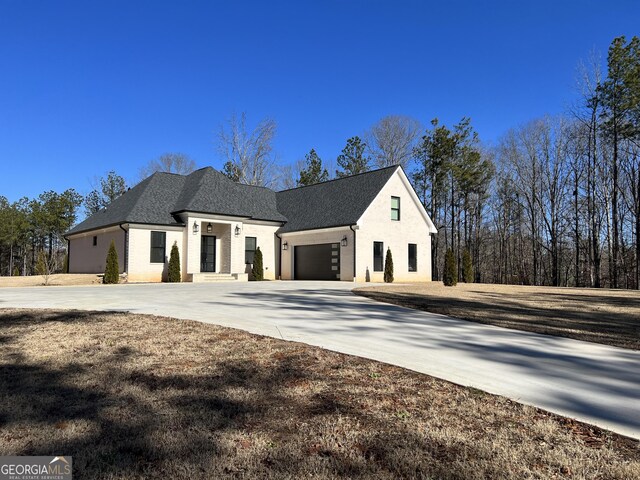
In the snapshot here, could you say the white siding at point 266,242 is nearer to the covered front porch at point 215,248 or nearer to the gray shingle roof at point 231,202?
the gray shingle roof at point 231,202

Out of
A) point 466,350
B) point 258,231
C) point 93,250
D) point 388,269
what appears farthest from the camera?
point 258,231

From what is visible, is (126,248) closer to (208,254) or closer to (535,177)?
(208,254)

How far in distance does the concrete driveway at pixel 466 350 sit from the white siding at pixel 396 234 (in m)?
12.8

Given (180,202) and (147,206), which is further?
(180,202)

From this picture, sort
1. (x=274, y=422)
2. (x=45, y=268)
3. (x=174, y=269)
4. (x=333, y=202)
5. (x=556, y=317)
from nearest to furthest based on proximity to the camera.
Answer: (x=274, y=422) < (x=556, y=317) < (x=45, y=268) < (x=174, y=269) < (x=333, y=202)

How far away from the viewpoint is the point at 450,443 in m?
2.64

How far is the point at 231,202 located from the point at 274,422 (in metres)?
21.5

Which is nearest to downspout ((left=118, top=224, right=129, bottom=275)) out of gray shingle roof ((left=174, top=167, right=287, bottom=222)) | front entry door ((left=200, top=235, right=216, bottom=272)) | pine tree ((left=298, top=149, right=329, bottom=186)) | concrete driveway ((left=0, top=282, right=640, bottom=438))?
gray shingle roof ((left=174, top=167, right=287, bottom=222))

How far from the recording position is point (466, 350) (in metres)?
5.32

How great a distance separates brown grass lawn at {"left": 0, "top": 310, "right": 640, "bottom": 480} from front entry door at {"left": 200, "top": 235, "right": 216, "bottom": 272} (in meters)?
18.2

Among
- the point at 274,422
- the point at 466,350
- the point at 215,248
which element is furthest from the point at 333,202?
the point at 274,422

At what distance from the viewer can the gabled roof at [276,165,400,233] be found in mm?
22797

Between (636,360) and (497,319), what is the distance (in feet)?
9.74

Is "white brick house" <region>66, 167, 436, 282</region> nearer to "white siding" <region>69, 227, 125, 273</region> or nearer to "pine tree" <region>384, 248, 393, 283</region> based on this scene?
"white siding" <region>69, 227, 125, 273</region>
